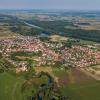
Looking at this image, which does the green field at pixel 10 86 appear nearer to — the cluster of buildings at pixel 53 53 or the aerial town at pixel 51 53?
the cluster of buildings at pixel 53 53

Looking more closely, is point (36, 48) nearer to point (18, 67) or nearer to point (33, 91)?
point (18, 67)

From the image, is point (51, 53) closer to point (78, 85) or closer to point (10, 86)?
point (78, 85)

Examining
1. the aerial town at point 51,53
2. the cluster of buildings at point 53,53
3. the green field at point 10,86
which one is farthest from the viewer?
the cluster of buildings at point 53,53

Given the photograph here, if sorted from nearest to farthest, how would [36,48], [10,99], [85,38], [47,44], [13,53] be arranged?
[10,99] → [13,53] → [36,48] → [47,44] → [85,38]

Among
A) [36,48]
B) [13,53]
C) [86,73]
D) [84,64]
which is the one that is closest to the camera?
[86,73]

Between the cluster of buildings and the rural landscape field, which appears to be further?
the cluster of buildings

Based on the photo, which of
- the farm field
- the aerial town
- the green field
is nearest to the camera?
the green field

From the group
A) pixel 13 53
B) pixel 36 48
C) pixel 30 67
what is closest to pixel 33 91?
pixel 30 67

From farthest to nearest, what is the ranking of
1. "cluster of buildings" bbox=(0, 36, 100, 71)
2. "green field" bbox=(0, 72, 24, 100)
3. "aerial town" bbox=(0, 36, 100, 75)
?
"cluster of buildings" bbox=(0, 36, 100, 71) < "aerial town" bbox=(0, 36, 100, 75) < "green field" bbox=(0, 72, 24, 100)

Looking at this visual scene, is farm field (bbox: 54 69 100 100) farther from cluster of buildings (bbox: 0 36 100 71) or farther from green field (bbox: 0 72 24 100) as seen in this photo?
green field (bbox: 0 72 24 100)
